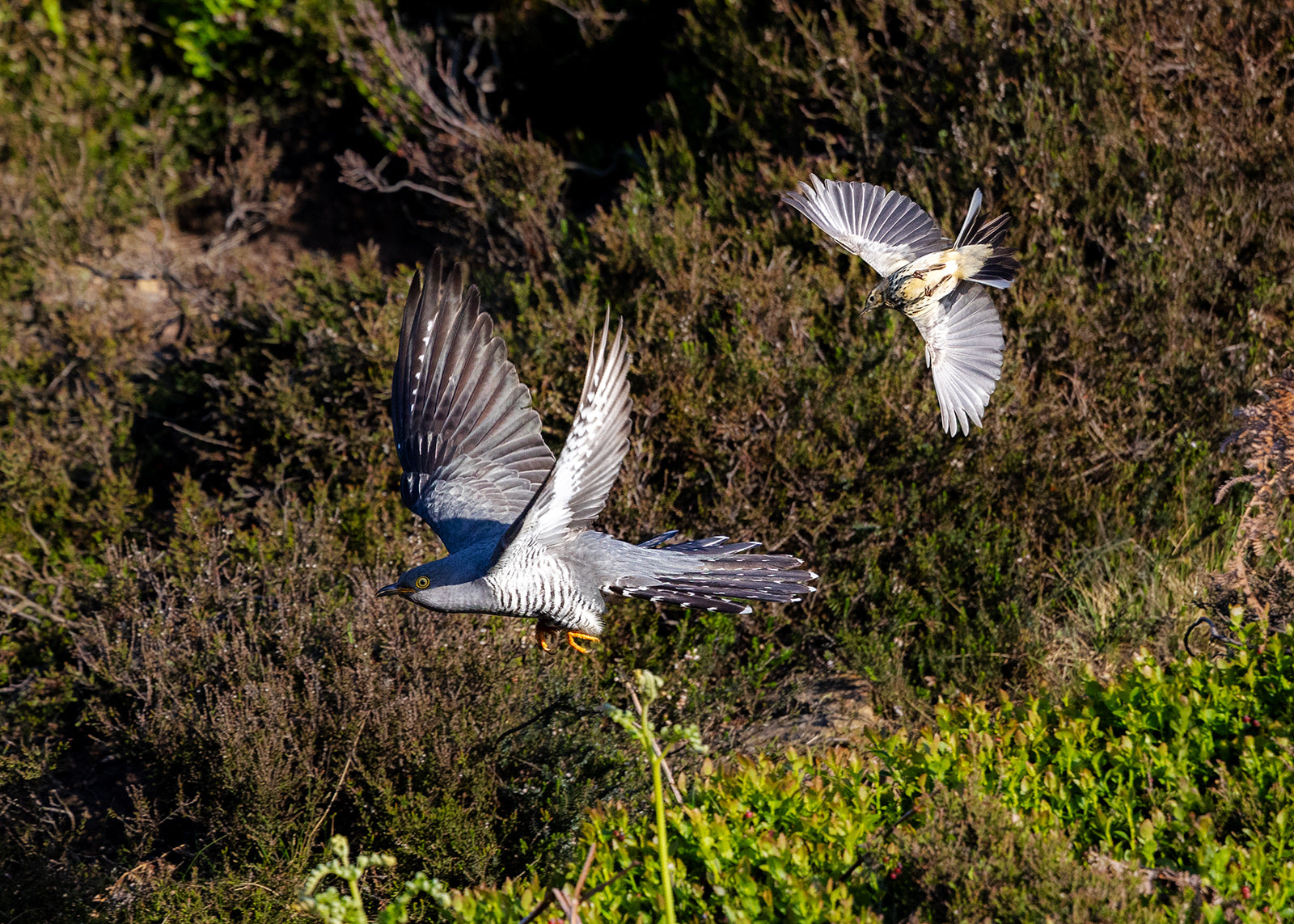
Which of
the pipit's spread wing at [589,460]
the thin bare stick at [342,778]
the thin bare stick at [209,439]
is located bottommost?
the thin bare stick at [342,778]

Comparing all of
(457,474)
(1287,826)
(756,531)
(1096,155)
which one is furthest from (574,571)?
(1096,155)

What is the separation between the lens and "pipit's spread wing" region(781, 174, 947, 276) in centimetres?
412

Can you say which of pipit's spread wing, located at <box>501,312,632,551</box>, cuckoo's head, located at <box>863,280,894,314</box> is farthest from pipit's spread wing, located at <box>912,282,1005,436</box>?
pipit's spread wing, located at <box>501,312,632,551</box>

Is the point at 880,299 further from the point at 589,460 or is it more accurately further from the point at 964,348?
the point at 589,460

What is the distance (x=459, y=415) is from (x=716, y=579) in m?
1.35

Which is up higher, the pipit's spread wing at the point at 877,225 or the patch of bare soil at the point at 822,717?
the pipit's spread wing at the point at 877,225

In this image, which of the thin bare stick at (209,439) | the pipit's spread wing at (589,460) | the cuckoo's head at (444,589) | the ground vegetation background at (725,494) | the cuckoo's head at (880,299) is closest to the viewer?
the ground vegetation background at (725,494)

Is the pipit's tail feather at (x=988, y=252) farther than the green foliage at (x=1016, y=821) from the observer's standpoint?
Yes

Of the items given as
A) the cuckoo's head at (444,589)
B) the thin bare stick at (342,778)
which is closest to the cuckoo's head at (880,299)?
the cuckoo's head at (444,589)

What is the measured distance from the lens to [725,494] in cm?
450

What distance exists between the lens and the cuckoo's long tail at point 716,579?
3.28 meters

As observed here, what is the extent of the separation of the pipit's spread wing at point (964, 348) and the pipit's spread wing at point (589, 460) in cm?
123

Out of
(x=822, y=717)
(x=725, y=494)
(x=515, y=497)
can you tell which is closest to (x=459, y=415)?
(x=515, y=497)

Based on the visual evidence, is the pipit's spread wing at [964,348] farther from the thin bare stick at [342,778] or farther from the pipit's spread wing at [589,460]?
the thin bare stick at [342,778]
